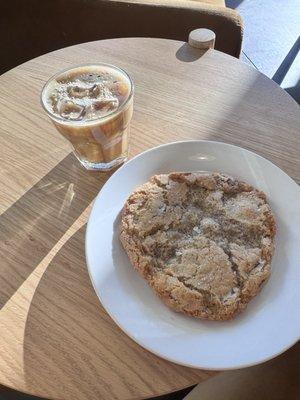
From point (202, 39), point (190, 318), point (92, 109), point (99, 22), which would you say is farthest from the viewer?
point (99, 22)

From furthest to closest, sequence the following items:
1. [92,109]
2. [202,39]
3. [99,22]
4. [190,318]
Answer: [99,22] < [202,39] < [92,109] < [190,318]

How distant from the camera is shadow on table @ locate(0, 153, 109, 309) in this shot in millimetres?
706

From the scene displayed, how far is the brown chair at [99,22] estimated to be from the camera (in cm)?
123

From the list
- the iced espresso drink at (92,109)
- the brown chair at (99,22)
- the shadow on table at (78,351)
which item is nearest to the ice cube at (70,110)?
the iced espresso drink at (92,109)

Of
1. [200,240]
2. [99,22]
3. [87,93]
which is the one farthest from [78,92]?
[99,22]

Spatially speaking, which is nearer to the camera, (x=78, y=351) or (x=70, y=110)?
(x=78, y=351)

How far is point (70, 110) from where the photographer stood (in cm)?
74

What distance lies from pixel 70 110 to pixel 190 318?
0.41 metres

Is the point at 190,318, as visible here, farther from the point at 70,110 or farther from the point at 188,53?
the point at 188,53

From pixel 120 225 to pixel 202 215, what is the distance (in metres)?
0.14

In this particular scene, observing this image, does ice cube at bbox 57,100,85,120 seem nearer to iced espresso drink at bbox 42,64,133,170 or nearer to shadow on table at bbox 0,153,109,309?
iced espresso drink at bbox 42,64,133,170

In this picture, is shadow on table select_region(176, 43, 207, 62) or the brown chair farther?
the brown chair

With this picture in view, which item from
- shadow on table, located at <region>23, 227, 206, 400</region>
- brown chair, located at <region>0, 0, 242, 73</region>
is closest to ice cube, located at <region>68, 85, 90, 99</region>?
shadow on table, located at <region>23, 227, 206, 400</region>

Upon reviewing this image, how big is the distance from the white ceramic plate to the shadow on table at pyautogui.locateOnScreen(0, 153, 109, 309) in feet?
0.30
